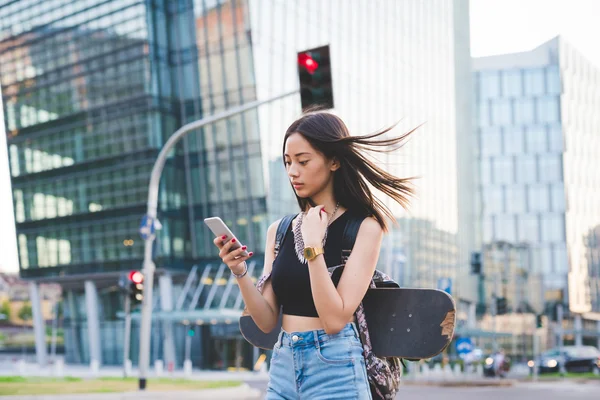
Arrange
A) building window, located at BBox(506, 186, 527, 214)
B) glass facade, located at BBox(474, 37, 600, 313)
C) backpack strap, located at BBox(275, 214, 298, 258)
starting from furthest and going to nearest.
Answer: building window, located at BBox(506, 186, 527, 214)
glass facade, located at BBox(474, 37, 600, 313)
backpack strap, located at BBox(275, 214, 298, 258)

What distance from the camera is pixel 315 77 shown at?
1174cm

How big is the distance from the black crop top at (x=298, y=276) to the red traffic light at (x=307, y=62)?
871 cm

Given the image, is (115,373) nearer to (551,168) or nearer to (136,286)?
(136,286)

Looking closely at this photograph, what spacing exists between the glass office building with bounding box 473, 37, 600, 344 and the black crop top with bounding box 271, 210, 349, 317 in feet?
253

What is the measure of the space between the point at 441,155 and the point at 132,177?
1049 inches

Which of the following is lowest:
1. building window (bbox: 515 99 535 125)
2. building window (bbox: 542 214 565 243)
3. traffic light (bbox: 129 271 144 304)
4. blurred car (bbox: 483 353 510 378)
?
blurred car (bbox: 483 353 510 378)

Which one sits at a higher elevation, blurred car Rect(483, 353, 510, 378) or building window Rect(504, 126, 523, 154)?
building window Rect(504, 126, 523, 154)

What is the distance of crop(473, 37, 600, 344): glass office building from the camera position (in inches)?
3073

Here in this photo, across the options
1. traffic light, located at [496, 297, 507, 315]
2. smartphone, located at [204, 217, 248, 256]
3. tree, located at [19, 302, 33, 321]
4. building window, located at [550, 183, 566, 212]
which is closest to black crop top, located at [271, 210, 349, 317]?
smartphone, located at [204, 217, 248, 256]

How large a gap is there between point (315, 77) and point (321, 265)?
29.9 ft

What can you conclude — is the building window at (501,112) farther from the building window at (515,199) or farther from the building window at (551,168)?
Result: the building window at (515,199)

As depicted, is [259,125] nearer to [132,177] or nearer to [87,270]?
[132,177]

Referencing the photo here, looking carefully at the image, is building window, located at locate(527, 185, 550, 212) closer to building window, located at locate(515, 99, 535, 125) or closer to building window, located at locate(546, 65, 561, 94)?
building window, located at locate(515, 99, 535, 125)

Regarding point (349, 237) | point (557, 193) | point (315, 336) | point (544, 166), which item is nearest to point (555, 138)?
point (544, 166)
